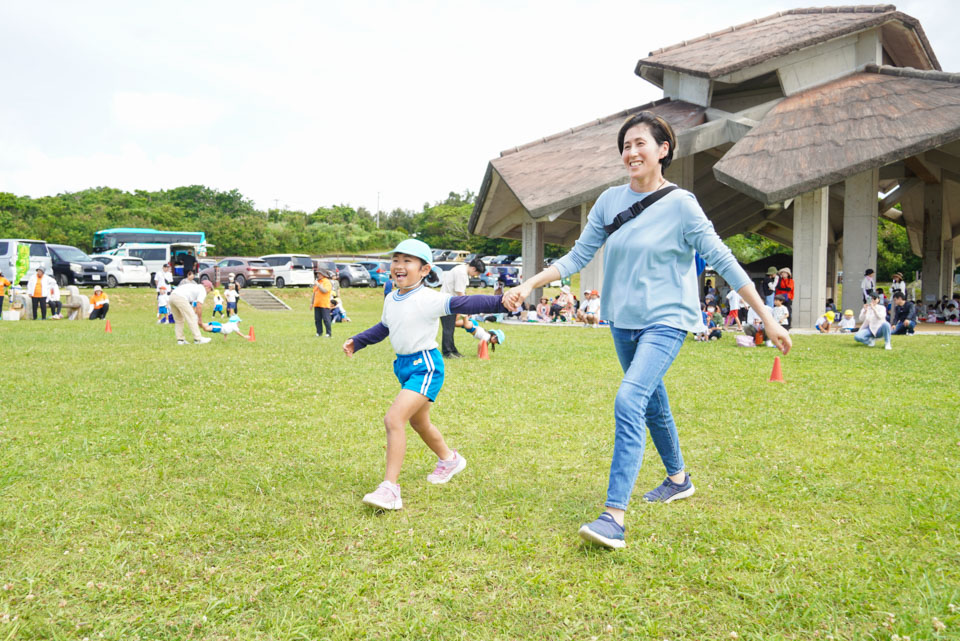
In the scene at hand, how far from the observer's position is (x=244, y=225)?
206ft

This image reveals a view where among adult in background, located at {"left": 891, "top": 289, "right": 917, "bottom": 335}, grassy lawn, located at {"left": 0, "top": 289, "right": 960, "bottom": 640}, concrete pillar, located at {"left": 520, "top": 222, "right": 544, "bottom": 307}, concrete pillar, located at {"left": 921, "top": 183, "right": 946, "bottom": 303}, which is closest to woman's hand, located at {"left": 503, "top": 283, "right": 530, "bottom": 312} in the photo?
grassy lawn, located at {"left": 0, "top": 289, "right": 960, "bottom": 640}

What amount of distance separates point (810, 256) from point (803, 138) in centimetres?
345

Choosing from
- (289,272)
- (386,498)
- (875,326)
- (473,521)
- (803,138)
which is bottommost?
(473,521)

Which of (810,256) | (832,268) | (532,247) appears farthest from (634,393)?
(832,268)

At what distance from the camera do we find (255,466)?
552 cm

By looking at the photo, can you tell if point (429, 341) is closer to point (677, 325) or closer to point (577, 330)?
point (677, 325)

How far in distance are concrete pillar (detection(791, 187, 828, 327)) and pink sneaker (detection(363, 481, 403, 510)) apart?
19.1 m

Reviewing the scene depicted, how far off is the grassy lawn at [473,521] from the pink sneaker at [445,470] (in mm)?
102

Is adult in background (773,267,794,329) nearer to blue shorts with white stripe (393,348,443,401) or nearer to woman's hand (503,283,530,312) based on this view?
blue shorts with white stripe (393,348,443,401)

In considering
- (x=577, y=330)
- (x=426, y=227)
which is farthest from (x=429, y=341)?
(x=426, y=227)

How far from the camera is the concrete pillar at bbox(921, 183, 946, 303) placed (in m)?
29.1

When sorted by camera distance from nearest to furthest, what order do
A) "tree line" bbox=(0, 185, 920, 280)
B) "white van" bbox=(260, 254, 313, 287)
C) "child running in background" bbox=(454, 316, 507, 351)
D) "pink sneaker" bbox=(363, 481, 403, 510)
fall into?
"pink sneaker" bbox=(363, 481, 403, 510), "child running in background" bbox=(454, 316, 507, 351), "white van" bbox=(260, 254, 313, 287), "tree line" bbox=(0, 185, 920, 280)

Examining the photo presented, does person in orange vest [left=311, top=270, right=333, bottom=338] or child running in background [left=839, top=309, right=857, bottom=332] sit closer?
person in orange vest [left=311, top=270, right=333, bottom=338]

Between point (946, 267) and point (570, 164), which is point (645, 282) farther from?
point (946, 267)
